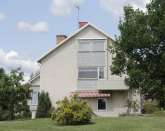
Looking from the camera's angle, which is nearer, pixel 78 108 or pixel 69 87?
pixel 78 108

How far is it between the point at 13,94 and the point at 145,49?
1218 centimetres

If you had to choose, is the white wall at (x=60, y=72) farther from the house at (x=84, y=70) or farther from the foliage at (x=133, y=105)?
the foliage at (x=133, y=105)

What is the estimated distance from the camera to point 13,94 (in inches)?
1686

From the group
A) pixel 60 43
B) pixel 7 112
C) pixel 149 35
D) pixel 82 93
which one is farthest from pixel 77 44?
pixel 149 35

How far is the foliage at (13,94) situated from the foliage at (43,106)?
6.70m

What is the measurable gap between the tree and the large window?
12684 millimetres

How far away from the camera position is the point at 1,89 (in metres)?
42.1

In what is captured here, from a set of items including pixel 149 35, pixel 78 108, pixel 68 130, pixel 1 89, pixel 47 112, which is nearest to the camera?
pixel 68 130

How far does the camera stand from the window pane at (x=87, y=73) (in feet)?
176

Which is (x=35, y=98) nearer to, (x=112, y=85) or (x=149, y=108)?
(x=112, y=85)

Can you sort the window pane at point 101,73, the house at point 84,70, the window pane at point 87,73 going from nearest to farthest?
the house at point 84,70 → the window pane at point 101,73 → the window pane at point 87,73

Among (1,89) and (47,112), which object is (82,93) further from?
(1,89)

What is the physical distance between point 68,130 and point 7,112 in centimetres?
1895

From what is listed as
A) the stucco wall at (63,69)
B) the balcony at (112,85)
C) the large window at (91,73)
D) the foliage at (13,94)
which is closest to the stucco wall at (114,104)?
the balcony at (112,85)
